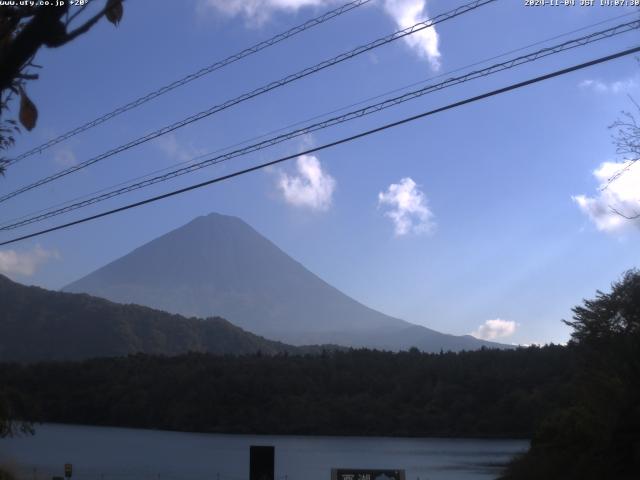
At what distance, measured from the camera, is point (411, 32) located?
10516 mm

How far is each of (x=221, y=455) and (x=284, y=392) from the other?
118ft

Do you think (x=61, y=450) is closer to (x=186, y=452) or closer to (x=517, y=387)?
(x=186, y=452)

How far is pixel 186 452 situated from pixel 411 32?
189 ft

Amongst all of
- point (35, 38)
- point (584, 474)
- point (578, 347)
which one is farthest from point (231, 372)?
point (35, 38)

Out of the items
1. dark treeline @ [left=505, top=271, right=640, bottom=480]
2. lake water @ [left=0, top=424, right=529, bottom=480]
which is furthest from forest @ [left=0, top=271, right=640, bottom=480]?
dark treeline @ [left=505, top=271, right=640, bottom=480]

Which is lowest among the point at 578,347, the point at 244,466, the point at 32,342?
the point at 244,466

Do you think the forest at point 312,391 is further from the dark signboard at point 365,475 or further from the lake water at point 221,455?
the dark signboard at point 365,475

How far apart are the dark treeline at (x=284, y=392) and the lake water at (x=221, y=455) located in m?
4.08

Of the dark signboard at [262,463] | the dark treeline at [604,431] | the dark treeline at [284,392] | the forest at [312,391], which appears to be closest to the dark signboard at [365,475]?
the dark signboard at [262,463]

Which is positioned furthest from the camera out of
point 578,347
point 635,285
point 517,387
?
point 517,387

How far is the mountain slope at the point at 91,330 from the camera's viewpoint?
11681 cm

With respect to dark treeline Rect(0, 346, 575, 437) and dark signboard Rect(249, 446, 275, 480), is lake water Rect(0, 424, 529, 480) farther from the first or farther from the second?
dark signboard Rect(249, 446, 275, 480)

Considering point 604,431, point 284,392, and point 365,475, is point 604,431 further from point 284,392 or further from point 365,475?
point 284,392

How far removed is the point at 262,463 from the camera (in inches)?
566
